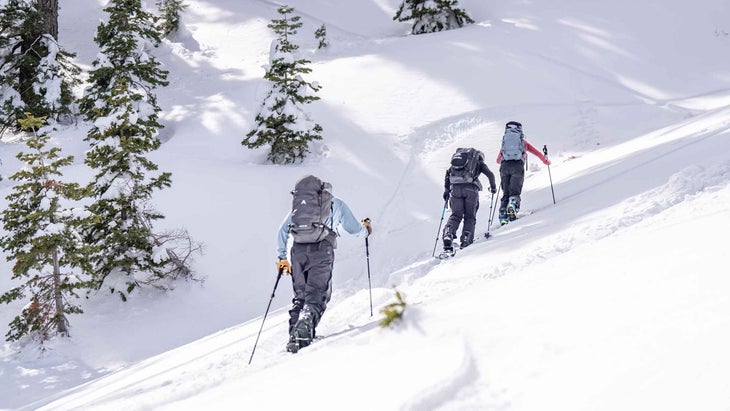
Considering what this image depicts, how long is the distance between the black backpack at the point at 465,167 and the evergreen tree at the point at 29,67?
1697 centimetres

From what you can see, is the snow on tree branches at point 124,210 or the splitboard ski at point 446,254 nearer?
the splitboard ski at point 446,254

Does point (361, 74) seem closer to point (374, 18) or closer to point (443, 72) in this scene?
point (443, 72)

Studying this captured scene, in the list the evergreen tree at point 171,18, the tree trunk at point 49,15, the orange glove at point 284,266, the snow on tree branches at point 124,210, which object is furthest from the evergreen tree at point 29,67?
the orange glove at point 284,266

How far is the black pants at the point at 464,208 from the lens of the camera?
34.6 feet

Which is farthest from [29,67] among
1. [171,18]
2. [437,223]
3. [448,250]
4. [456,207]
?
[448,250]

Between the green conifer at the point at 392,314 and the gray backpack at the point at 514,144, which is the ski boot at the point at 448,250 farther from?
the green conifer at the point at 392,314

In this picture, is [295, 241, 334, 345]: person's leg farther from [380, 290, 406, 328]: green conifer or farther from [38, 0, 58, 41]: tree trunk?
[38, 0, 58, 41]: tree trunk

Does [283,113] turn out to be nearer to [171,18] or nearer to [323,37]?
[323,37]

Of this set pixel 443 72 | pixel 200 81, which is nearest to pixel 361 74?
pixel 443 72

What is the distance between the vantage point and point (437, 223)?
47.3ft

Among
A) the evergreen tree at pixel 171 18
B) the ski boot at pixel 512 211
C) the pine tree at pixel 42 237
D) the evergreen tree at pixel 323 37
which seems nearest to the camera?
the pine tree at pixel 42 237

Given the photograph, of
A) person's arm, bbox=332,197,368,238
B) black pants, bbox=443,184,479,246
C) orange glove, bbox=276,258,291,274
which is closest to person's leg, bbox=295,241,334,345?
orange glove, bbox=276,258,291,274

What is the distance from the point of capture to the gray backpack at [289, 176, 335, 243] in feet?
21.6

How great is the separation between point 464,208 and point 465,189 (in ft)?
1.18
